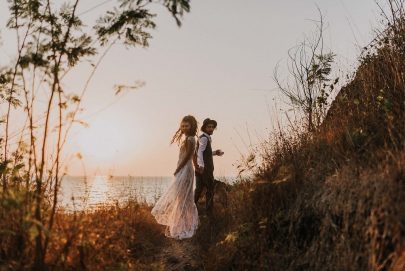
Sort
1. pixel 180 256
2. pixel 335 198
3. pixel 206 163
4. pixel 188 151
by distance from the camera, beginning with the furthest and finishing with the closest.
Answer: pixel 206 163 < pixel 188 151 < pixel 180 256 < pixel 335 198

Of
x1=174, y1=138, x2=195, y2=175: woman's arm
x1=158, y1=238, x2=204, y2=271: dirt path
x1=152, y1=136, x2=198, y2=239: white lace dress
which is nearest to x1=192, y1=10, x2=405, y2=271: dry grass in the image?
x1=158, y1=238, x2=204, y2=271: dirt path

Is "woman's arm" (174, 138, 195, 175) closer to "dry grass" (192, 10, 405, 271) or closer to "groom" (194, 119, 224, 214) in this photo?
"groom" (194, 119, 224, 214)

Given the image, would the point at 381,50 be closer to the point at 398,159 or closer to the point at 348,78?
the point at 348,78

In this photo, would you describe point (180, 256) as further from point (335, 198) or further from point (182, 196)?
point (335, 198)

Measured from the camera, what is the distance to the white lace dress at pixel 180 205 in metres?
8.76

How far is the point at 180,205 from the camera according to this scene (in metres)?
8.92

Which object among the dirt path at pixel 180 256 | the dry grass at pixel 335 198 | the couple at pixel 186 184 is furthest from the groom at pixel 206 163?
the dry grass at pixel 335 198

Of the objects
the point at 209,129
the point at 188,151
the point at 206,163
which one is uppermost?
the point at 209,129

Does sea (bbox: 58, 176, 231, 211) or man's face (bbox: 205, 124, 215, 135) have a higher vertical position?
man's face (bbox: 205, 124, 215, 135)

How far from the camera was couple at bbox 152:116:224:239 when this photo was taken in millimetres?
8769

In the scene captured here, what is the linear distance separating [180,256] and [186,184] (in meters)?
2.14

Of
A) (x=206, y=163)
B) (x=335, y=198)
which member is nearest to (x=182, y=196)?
(x=206, y=163)

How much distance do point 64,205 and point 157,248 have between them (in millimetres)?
2204

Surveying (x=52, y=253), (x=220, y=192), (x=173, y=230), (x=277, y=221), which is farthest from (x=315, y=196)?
(x=220, y=192)
